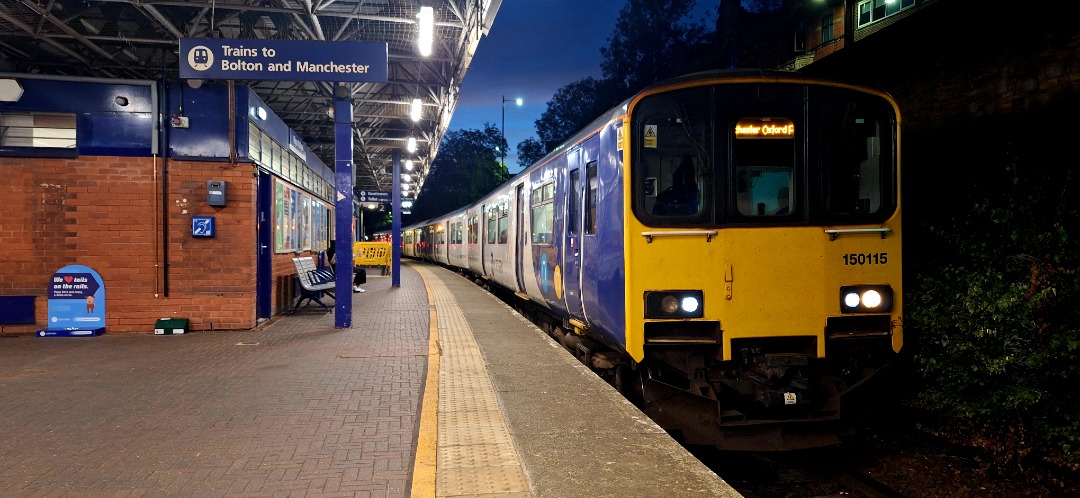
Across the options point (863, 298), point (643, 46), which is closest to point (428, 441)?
point (863, 298)

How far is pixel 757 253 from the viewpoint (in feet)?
16.3

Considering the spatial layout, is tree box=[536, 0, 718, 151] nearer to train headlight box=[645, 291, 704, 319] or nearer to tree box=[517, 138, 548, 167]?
tree box=[517, 138, 548, 167]

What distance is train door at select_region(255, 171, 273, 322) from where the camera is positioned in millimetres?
10547

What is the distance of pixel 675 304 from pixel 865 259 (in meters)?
1.50

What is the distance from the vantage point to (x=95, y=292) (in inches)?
362

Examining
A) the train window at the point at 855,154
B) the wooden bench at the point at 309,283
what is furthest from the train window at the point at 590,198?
the wooden bench at the point at 309,283

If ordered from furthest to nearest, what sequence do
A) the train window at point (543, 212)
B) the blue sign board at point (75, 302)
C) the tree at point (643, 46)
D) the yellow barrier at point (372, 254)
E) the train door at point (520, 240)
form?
the tree at point (643, 46), the yellow barrier at point (372, 254), the train door at point (520, 240), the blue sign board at point (75, 302), the train window at point (543, 212)

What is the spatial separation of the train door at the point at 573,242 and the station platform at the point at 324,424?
2.29 ft

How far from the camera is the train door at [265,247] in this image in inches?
415

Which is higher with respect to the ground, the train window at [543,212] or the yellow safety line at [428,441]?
the train window at [543,212]

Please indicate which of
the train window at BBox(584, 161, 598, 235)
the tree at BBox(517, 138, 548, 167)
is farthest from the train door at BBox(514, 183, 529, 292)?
the tree at BBox(517, 138, 548, 167)

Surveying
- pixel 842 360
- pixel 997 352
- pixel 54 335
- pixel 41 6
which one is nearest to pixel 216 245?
pixel 54 335

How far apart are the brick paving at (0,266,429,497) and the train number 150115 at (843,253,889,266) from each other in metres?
3.44

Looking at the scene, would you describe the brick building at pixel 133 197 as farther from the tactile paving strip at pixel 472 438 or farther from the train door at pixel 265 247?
the tactile paving strip at pixel 472 438
